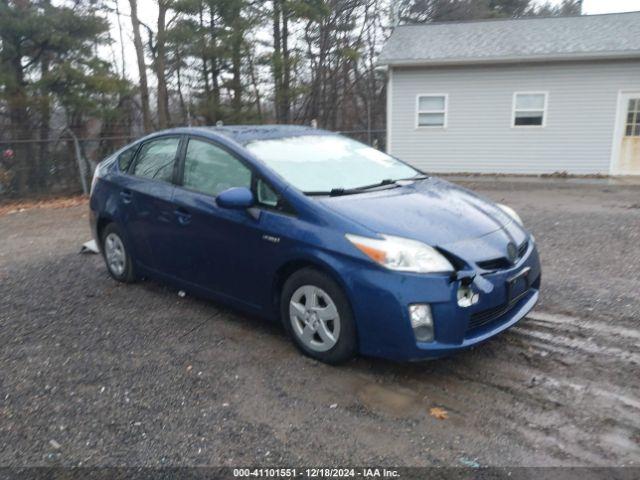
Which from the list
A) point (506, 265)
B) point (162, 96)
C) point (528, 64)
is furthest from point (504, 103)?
point (506, 265)

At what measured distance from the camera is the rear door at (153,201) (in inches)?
180

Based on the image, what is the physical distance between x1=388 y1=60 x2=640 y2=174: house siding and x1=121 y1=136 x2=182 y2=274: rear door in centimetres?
1203

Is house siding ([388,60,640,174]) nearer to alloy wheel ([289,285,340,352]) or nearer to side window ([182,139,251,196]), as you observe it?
side window ([182,139,251,196])

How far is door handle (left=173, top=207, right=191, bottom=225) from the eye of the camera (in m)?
4.34

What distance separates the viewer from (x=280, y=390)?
3334 mm

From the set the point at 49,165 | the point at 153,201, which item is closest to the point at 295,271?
the point at 153,201

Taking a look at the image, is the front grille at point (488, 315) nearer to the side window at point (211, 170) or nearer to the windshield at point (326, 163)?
the windshield at point (326, 163)

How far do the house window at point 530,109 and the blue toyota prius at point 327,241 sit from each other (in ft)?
38.8

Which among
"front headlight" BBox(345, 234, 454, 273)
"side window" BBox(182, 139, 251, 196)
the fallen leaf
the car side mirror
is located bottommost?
the fallen leaf

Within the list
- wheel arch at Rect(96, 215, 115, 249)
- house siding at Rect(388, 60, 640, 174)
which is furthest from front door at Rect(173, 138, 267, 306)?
house siding at Rect(388, 60, 640, 174)

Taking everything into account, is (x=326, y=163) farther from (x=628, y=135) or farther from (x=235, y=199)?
(x=628, y=135)

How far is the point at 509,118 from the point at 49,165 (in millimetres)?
12233

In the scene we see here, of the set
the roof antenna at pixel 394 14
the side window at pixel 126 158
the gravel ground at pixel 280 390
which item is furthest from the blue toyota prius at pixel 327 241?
the roof antenna at pixel 394 14

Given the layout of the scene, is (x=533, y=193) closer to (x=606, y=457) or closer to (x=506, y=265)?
(x=506, y=265)
